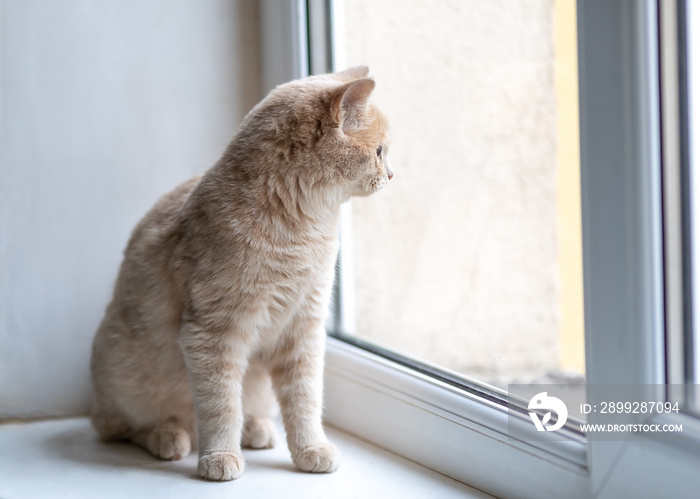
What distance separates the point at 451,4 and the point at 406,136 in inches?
15.4

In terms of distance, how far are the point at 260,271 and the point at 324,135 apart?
0.76ft

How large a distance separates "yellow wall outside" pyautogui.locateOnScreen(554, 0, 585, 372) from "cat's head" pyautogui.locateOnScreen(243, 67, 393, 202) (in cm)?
30

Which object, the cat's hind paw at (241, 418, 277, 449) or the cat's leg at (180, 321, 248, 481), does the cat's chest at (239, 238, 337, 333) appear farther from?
the cat's hind paw at (241, 418, 277, 449)

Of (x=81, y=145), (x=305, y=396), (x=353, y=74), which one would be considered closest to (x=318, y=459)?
(x=305, y=396)

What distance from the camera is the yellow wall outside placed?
3.26 ft

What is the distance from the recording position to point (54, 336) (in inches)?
58.1

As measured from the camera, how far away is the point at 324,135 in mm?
1076

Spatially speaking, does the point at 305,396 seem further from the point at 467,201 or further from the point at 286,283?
the point at 467,201

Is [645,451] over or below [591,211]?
below

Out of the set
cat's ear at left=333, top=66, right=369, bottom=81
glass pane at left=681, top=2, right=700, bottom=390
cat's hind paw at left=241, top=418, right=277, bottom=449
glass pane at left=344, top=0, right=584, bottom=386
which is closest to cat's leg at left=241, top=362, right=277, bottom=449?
cat's hind paw at left=241, top=418, right=277, bottom=449

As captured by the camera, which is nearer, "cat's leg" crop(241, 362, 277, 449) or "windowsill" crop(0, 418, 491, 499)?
"windowsill" crop(0, 418, 491, 499)

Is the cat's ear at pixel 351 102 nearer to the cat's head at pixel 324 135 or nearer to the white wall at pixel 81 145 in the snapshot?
the cat's head at pixel 324 135

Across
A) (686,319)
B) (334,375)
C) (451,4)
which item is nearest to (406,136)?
(451,4)

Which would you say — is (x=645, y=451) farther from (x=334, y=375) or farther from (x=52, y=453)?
(x=52, y=453)
